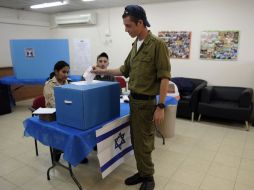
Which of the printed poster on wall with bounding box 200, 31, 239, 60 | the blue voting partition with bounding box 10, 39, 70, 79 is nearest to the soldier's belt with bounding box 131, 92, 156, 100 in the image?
the printed poster on wall with bounding box 200, 31, 239, 60

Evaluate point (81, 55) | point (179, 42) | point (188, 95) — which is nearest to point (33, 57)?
point (81, 55)

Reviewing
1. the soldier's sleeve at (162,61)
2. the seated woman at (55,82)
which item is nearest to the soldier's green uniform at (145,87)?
the soldier's sleeve at (162,61)

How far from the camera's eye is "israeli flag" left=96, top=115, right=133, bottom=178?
1.93 meters

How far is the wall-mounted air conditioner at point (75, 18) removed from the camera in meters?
5.49

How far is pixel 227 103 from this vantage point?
3.96 m

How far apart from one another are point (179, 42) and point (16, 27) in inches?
168

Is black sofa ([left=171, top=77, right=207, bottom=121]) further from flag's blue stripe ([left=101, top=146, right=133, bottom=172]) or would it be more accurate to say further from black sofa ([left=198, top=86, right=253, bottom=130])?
flag's blue stripe ([left=101, top=146, right=133, bottom=172])

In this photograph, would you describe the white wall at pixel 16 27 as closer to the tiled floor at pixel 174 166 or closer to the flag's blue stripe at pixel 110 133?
the tiled floor at pixel 174 166

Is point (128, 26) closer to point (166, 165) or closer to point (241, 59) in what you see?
point (166, 165)

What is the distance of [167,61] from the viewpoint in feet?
5.67

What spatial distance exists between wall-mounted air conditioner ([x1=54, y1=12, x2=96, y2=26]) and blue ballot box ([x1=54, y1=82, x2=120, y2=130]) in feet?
13.4

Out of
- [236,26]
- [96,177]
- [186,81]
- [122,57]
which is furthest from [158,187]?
[122,57]

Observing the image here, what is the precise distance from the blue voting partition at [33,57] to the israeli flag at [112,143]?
315cm

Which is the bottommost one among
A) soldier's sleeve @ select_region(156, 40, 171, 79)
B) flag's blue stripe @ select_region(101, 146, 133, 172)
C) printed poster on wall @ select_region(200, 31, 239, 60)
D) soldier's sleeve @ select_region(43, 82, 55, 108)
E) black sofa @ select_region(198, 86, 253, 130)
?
flag's blue stripe @ select_region(101, 146, 133, 172)
